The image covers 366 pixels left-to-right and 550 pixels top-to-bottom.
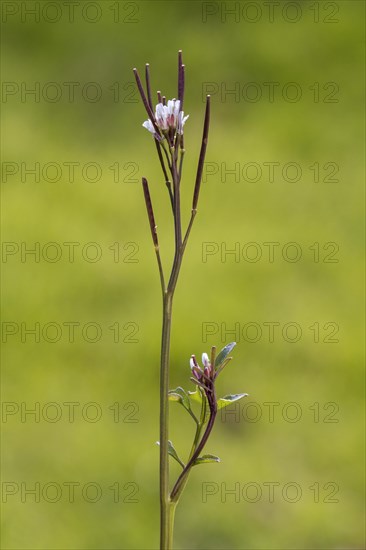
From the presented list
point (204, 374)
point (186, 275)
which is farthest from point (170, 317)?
point (186, 275)

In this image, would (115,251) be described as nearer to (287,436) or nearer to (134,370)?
(134,370)

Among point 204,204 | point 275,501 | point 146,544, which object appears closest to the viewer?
point 146,544

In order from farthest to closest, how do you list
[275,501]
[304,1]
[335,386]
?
[304,1]
[335,386]
[275,501]

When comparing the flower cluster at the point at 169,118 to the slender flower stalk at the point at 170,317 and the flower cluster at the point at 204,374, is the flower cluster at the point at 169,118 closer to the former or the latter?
the slender flower stalk at the point at 170,317

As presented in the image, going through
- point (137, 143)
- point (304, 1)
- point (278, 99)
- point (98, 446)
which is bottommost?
point (98, 446)

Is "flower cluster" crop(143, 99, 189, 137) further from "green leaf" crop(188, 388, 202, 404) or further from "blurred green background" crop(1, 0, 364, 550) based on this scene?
"blurred green background" crop(1, 0, 364, 550)

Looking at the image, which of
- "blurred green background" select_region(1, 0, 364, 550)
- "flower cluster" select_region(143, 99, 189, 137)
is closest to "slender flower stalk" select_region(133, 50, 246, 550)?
"flower cluster" select_region(143, 99, 189, 137)

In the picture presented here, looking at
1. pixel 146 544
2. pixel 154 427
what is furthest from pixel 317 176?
pixel 146 544

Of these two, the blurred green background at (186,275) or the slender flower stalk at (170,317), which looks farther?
the blurred green background at (186,275)

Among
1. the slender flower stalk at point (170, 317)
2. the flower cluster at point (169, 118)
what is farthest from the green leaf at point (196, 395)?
the flower cluster at point (169, 118)
